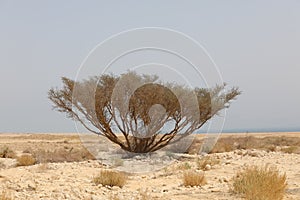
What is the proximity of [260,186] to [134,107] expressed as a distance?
12054mm

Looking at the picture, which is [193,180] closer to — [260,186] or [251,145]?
[260,186]

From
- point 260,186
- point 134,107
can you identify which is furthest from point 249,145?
point 260,186

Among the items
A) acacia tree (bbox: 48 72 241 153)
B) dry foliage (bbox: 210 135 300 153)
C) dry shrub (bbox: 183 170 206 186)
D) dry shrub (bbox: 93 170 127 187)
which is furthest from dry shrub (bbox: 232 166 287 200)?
Answer: dry foliage (bbox: 210 135 300 153)

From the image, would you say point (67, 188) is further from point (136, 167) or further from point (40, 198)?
point (136, 167)

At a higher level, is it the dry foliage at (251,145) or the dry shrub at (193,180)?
the dry foliage at (251,145)

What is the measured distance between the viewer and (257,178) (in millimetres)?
8523

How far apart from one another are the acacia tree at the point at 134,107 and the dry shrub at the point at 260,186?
11.2m

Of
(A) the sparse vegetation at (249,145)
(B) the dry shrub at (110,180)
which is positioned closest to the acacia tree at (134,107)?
(A) the sparse vegetation at (249,145)

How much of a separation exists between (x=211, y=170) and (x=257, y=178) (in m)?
6.32

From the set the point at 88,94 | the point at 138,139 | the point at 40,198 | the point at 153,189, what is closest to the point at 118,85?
the point at 88,94

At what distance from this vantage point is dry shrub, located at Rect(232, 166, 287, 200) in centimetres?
764

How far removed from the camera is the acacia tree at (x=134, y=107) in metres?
19.7

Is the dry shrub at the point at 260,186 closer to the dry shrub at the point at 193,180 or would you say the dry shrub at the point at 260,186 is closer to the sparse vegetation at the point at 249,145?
the dry shrub at the point at 193,180

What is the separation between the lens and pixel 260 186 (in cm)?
809
